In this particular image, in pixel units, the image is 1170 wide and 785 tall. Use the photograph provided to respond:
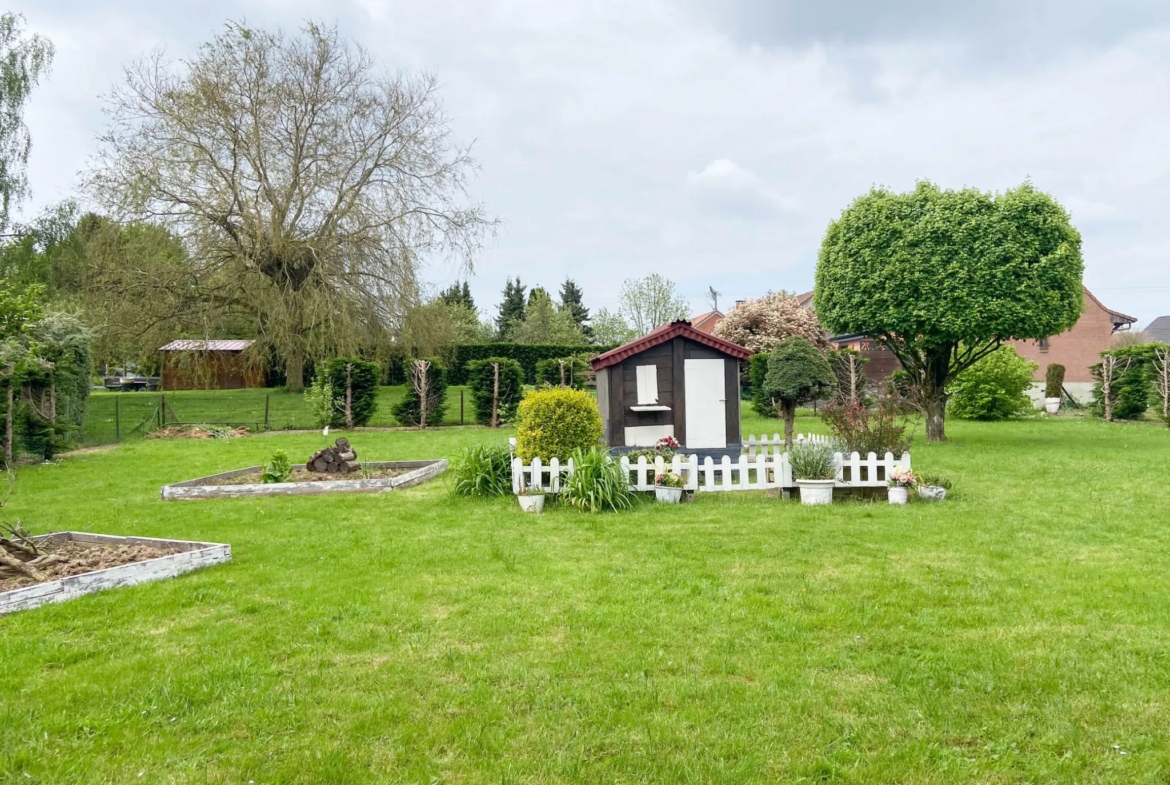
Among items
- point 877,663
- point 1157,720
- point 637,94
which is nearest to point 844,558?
point 877,663

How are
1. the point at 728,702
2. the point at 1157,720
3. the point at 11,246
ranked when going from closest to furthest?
1. the point at 1157,720
2. the point at 728,702
3. the point at 11,246

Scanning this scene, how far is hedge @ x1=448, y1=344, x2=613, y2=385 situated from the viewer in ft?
96.1

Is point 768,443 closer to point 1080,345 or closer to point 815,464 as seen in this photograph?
point 815,464

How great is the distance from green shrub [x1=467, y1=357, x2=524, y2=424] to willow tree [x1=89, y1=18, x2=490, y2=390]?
157 inches

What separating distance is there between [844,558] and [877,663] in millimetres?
2302

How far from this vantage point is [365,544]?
662cm

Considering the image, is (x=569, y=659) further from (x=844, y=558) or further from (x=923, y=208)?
(x=923, y=208)

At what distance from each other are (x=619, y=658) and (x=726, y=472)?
5.67 metres

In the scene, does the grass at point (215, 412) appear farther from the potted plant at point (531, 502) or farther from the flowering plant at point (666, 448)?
the potted plant at point (531, 502)

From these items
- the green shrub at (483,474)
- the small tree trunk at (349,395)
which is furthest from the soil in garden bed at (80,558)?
the small tree trunk at (349,395)

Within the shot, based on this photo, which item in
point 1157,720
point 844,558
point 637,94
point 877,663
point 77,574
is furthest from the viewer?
point 637,94

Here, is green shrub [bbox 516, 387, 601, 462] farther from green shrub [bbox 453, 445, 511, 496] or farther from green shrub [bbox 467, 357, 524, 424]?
green shrub [bbox 467, 357, 524, 424]

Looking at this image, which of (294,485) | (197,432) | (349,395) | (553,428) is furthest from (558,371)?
(553,428)

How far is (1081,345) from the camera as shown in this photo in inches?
1399
